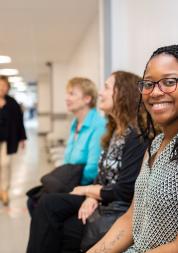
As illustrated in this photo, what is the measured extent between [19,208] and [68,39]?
3.24m

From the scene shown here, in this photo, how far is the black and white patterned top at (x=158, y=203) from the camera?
48.4 inches

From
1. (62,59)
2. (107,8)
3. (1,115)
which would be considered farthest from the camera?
(62,59)

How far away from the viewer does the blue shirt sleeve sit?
2625mm

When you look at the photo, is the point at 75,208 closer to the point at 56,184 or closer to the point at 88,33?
the point at 56,184

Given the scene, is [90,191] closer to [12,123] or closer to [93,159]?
[93,159]

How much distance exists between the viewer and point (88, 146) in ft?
9.06

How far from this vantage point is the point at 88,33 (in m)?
5.65

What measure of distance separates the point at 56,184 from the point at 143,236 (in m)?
1.32

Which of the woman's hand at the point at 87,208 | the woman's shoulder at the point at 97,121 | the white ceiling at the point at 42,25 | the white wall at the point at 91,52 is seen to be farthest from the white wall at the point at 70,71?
the woman's hand at the point at 87,208

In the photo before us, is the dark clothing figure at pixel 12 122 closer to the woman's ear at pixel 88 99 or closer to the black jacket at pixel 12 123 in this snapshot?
the black jacket at pixel 12 123

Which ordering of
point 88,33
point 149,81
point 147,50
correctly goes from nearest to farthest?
1. point 149,81
2. point 147,50
3. point 88,33

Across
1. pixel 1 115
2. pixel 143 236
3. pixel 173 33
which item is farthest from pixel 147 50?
pixel 1 115

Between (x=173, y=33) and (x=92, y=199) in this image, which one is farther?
(x=92, y=199)

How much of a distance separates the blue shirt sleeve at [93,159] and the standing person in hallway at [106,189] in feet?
1.05
